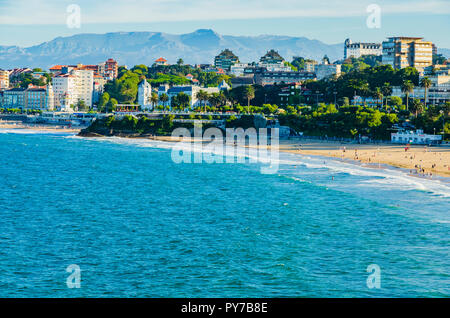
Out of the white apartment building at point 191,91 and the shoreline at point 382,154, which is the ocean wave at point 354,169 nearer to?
the shoreline at point 382,154

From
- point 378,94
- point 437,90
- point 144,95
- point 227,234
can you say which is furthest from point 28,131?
point 227,234

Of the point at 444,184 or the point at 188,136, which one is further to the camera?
the point at 188,136

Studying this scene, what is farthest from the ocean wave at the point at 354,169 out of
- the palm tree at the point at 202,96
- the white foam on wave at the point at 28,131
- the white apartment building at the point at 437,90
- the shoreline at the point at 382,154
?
the white foam on wave at the point at 28,131

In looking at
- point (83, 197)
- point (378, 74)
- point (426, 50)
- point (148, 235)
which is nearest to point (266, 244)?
point (148, 235)

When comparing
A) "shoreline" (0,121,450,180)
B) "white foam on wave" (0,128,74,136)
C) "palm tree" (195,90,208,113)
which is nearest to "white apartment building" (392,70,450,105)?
"shoreline" (0,121,450,180)

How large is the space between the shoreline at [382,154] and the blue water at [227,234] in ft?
12.5

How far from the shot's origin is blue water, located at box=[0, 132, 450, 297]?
27781mm

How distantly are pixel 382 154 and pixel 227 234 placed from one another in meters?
47.8

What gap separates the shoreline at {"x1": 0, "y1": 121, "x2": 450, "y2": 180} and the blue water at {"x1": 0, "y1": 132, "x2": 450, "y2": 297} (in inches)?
150

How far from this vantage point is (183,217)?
142 feet

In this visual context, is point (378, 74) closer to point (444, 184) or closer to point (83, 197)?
point (444, 184)

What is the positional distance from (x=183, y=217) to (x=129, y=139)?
287 ft

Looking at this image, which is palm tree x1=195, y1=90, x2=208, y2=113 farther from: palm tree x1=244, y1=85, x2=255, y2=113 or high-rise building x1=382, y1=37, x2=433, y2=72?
high-rise building x1=382, y1=37, x2=433, y2=72
